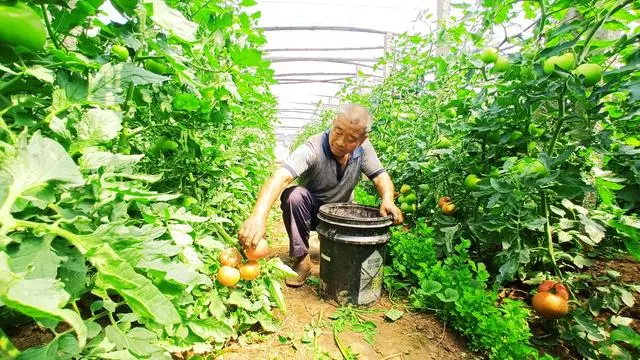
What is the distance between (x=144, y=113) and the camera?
44.3 inches

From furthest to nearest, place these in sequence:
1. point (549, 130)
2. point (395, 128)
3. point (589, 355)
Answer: point (395, 128), point (549, 130), point (589, 355)

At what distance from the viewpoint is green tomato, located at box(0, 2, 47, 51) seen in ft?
1.56

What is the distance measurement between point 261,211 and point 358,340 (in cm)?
82

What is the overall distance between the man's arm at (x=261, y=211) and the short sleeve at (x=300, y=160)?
6cm

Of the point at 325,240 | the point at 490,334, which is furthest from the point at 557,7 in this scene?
the point at 325,240

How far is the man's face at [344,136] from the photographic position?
2.25 meters

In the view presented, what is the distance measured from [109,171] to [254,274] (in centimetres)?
94

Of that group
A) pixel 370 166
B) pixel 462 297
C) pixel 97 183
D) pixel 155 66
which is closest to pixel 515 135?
pixel 462 297

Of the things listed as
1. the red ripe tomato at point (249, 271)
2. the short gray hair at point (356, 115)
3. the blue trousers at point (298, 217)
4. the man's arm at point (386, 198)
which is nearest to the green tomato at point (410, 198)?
the man's arm at point (386, 198)

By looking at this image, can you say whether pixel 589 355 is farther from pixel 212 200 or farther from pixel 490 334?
pixel 212 200

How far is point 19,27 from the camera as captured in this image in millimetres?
488

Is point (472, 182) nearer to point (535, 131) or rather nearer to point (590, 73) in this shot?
point (535, 131)

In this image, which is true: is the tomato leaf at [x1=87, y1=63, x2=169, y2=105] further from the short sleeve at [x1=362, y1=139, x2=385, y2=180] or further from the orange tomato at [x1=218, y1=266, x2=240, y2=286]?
the short sleeve at [x1=362, y1=139, x2=385, y2=180]

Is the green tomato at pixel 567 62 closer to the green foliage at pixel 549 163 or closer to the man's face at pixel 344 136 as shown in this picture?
the green foliage at pixel 549 163
